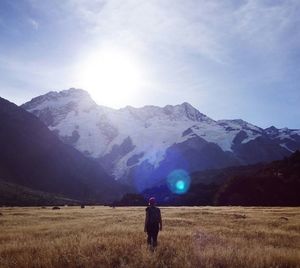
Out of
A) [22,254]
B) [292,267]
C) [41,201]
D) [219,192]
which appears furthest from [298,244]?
[41,201]

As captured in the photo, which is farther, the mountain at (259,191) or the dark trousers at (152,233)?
the mountain at (259,191)

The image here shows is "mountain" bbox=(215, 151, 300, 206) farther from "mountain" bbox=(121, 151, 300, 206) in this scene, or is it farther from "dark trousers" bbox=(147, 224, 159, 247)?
"dark trousers" bbox=(147, 224, 159, 247)

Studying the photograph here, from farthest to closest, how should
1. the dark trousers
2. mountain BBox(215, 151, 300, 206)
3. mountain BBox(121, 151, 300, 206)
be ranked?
mountain BBox(121, 151, 300, 206) < mountain BBox(215, 151, 300, 206) < the dark trousers

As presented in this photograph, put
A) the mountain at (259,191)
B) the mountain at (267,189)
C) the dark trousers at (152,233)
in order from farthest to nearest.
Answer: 1. the mountain at (259,191)
2. the mountain at (267,189)
3. the dark trousers at (152,233)

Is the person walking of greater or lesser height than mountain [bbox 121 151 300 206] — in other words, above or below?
below

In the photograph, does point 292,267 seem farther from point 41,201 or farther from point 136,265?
point 41,201

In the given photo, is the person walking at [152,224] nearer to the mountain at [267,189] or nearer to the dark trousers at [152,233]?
the dark trousers at [152,233]

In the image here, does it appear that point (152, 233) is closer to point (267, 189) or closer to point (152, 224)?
point (152, 224)

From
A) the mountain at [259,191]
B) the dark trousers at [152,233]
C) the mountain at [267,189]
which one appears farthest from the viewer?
the mountain at [259,191]

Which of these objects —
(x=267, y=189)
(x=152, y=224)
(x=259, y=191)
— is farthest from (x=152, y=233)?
(x=267, y=189)

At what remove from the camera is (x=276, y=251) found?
17.3 m

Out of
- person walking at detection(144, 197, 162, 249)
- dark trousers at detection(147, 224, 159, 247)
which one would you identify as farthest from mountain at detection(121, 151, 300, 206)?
dark trousers at detection(147, 224, 159, 247)

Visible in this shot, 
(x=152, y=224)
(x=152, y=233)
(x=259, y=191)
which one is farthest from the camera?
(x=259, y=191)

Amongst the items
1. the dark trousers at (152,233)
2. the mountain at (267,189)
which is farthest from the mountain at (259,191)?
the dark trousers at (152,233)
